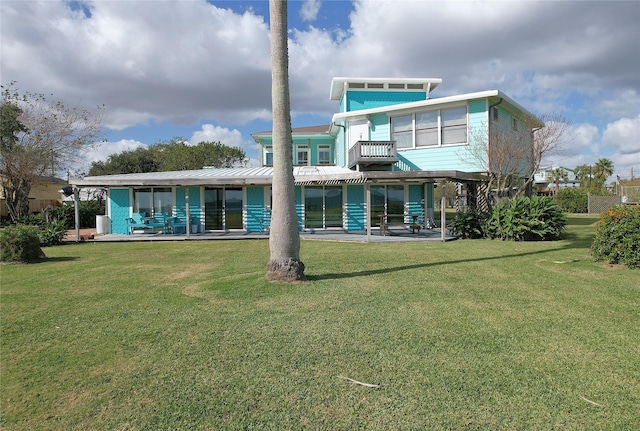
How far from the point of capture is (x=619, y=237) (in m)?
8.34

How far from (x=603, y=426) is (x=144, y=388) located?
3456mm

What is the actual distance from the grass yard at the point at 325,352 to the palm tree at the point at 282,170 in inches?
17.6

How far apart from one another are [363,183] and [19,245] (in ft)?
40.2

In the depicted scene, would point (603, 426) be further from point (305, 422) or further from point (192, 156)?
point (192, 156)

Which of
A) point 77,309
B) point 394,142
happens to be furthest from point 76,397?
point 394,142

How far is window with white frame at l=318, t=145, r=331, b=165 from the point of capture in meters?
26.4

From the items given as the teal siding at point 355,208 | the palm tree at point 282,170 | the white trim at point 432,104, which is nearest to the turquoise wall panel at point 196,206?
the teal siding at point 355,208

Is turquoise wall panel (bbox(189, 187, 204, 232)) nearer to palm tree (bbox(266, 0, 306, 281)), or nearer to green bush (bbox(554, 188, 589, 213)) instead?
palm tree (bbox(266, 0, 306, 281))

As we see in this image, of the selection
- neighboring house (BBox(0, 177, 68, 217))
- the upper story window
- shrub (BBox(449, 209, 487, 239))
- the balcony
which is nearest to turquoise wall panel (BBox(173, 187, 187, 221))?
the balcony

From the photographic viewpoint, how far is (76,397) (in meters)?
3.12

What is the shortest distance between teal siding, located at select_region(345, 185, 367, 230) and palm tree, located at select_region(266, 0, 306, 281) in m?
11.9

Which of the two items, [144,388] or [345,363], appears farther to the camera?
[345,363]

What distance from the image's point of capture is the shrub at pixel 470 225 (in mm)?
14820

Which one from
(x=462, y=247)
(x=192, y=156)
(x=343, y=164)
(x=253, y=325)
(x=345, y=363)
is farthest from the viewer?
(x=192, y=156)
